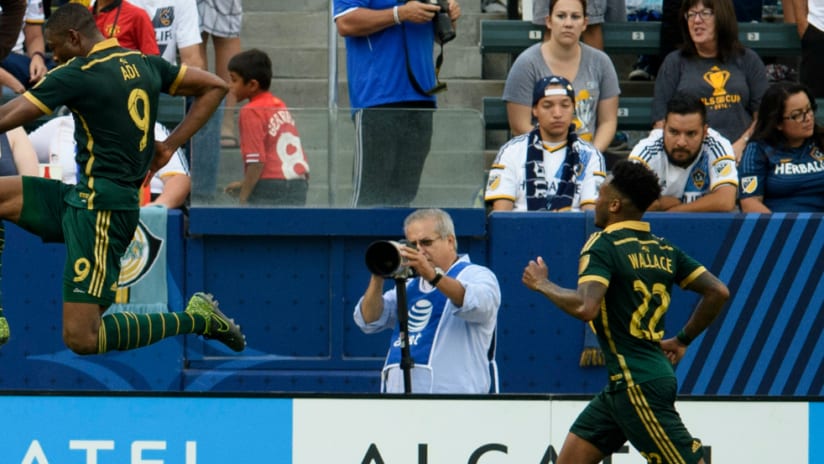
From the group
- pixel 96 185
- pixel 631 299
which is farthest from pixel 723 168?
pixel 96 185

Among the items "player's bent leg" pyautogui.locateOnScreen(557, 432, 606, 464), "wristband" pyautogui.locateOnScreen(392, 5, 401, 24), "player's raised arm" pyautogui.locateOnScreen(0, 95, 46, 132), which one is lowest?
"player's bent leg" pyautogui.locateOnScreen(557, 432, 606, 464)

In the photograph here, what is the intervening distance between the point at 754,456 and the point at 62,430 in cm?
295

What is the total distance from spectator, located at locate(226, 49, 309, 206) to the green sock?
1.47 m

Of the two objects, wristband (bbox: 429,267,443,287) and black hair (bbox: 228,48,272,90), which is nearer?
wristband (bbox: 429,267,443,287)

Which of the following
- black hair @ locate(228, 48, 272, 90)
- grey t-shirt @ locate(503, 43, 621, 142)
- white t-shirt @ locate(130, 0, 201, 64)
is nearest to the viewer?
black hair @ locate(228, 48, 272, 90)

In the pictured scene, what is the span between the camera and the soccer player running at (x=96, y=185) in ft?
22.5

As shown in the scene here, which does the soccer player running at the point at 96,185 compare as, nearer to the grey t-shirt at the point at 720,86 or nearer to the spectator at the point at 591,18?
the grey t-shirt at the point at 720,86

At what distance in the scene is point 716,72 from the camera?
966 centimetres

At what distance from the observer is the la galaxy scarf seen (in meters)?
8.65

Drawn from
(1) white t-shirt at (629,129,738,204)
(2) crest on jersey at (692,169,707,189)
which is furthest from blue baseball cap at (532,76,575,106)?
(2) crest on jersey at (692,169,707,189)

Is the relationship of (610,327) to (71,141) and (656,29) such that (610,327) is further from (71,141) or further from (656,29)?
(656,29)

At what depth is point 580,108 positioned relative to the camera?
9.41m

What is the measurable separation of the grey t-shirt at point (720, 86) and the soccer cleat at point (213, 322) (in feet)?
11.4

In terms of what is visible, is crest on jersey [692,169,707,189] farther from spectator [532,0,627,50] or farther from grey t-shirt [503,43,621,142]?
Result: spectator [532,0,627,50]
